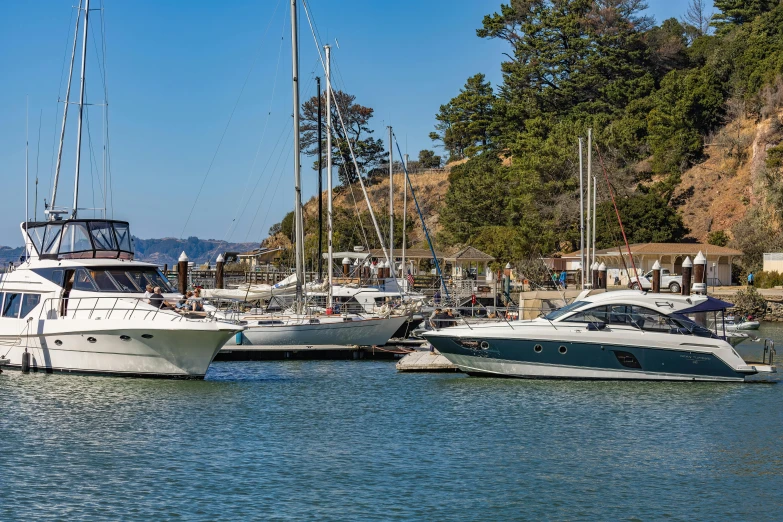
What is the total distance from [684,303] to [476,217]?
188ft

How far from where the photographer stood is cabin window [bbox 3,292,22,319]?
91.9 ft

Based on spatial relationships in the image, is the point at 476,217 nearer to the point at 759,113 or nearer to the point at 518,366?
the point at 759,113

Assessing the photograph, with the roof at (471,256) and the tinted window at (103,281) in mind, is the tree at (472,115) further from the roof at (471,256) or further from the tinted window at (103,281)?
the tinted window at (103,281)

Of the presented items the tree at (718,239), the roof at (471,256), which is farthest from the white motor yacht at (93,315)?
the tree at (718,239)

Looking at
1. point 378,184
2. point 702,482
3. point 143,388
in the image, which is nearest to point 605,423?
point 702,482

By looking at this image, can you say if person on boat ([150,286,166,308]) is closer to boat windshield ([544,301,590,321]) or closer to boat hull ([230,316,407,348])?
boat hull ([230,316,407,348])

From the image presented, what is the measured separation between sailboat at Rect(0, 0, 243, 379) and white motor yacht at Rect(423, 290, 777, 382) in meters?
7.64

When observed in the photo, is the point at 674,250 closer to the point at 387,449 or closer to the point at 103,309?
the point at 103,309

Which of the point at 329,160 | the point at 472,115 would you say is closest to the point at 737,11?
the point at 472,115

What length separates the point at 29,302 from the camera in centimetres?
2788

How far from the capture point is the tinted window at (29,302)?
27.7 metres

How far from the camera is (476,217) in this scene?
8325cm

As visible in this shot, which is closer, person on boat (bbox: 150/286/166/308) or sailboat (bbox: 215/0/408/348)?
person on boat (bbox: 150/286/166/308)

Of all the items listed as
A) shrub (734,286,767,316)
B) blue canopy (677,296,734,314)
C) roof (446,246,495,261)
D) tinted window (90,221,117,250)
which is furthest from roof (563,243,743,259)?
tinted window (90,221,117,250)
